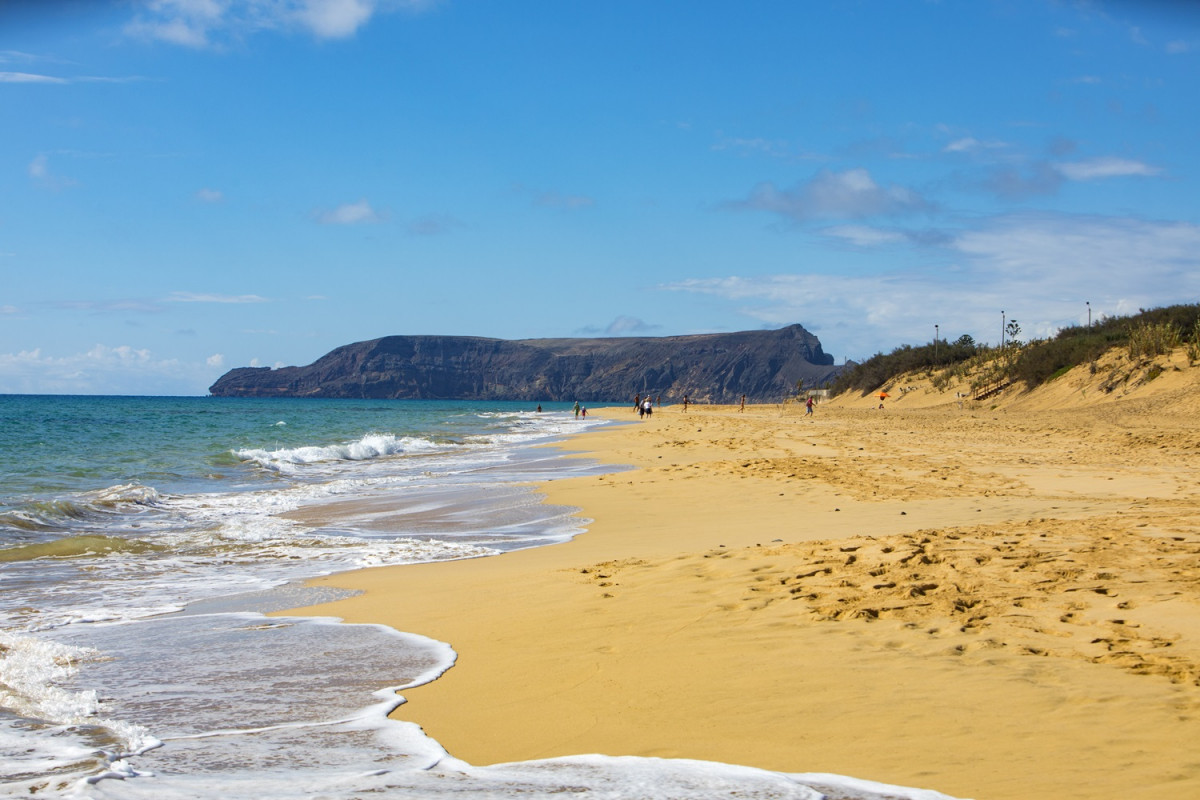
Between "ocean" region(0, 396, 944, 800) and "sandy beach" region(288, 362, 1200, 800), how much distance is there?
0.80 feet

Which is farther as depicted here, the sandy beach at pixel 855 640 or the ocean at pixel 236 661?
the sandy beach at pixel 855 640

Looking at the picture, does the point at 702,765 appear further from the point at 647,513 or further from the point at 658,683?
the point at 647,513

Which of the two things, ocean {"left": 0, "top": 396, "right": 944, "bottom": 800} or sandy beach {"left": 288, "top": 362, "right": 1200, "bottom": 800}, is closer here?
ocean {"left": 0, "top": 396, "right": 944, "bottom": 800}

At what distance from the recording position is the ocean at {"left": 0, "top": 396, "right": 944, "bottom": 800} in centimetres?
318

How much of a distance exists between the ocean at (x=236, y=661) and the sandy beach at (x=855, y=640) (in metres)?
0.24

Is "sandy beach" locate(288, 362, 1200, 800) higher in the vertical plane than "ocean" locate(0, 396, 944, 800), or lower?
higher

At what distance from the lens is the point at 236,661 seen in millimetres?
5039

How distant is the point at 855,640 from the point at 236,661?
11.3ft

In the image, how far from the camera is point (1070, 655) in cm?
418

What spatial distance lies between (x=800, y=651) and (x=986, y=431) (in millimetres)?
20404

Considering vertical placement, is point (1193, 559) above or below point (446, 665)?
→ above

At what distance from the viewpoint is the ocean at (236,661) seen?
3.18 m

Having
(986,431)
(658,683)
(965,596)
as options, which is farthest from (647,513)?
(986,431)

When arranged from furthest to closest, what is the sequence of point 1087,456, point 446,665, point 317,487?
point 317,487 < point 1087,456 < point 446,665
